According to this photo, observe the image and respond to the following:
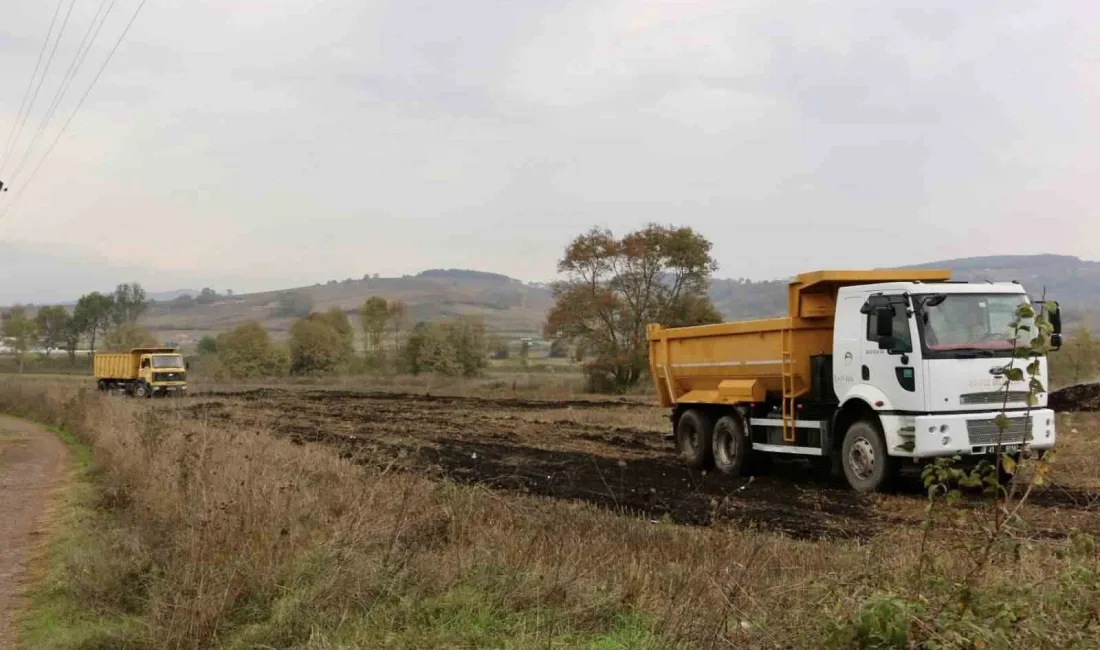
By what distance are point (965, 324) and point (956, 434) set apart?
1439 millimetres

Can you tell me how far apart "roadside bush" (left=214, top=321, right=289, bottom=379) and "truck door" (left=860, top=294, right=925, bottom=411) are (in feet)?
220

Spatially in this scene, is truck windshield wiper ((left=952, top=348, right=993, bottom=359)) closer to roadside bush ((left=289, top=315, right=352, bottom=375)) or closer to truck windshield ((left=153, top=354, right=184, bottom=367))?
truck windshield ((left=153, top=354, right=184, bottom=367))

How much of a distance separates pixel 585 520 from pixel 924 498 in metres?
5.23

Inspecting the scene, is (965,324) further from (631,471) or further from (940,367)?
(631,471)

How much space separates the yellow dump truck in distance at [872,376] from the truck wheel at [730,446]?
2 centimetres

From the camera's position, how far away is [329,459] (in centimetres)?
1254

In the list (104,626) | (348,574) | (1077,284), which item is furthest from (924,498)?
(1077,284)

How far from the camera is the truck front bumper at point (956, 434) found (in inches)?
452

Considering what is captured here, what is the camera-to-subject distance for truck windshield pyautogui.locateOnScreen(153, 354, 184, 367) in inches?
2071

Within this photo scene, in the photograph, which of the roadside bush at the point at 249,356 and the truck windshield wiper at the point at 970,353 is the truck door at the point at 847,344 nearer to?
the truck windshield wiper at the point at 970,353

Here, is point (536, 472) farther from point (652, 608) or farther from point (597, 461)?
point (652, 608)

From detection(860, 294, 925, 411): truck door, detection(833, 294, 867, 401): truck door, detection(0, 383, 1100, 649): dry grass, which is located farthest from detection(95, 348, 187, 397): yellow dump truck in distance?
detection(0, 383, 1100, 649): dry grass

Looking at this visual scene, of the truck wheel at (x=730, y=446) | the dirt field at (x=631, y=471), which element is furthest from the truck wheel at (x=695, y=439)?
the dirt field at (x=631, y=471)

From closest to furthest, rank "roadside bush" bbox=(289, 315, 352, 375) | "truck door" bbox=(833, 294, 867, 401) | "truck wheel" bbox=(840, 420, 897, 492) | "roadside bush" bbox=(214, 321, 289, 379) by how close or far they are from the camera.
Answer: "truck wheel" bbox=(840, 420, 897, 492) < "truck door" bbox=(833, 294, 867, 401) < "roadside bush" bbox=(214, 321, 289, 379) < "roadside bush" bbox=(289, 315, 352, 375)
